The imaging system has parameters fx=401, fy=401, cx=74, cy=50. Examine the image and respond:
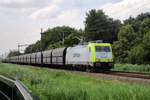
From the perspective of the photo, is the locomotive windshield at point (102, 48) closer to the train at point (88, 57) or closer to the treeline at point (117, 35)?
the train at point (88, 57)

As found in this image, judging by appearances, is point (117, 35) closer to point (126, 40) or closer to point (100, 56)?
point (126, 40)

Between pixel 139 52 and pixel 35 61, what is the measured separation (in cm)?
1776

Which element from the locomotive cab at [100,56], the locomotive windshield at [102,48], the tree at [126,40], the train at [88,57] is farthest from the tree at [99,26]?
the locomotive cab at [100,56]

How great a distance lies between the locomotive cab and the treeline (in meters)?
25.9

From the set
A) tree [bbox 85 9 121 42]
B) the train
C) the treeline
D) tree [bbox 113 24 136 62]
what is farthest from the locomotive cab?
tree [bbox 85 9 121 42]

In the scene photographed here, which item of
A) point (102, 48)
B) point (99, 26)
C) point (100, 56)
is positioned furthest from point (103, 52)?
point (99, 26)

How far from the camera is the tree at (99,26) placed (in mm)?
112125

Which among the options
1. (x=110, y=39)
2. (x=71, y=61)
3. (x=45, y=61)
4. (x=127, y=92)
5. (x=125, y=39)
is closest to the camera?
(x=127, y=92)

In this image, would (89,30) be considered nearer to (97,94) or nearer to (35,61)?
(35,61)

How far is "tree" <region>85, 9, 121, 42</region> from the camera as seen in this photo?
11212cm

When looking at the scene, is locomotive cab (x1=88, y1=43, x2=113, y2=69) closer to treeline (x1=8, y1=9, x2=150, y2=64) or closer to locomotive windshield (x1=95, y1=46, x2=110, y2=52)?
locomotive windshield (x1=95, y1=46, x2=110, y2=52)

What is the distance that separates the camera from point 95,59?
36.0m

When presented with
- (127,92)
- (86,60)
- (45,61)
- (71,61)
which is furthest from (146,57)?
(127,92)

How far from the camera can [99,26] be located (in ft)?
381
